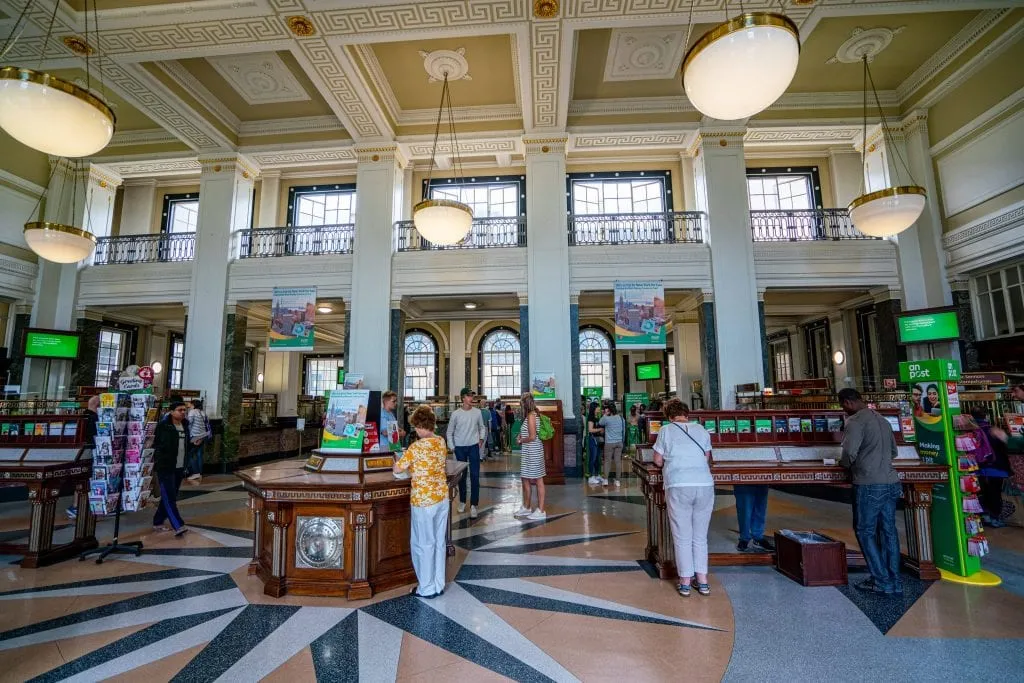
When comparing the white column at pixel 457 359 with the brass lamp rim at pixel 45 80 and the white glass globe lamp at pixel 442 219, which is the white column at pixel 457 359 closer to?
the white glass globe lamp at pixel 442 219

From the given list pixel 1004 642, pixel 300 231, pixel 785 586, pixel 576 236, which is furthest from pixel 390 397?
pixel 300 231

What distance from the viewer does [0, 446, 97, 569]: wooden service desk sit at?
4.11 meters

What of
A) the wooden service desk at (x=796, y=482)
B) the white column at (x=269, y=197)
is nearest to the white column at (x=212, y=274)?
the white column at (x=269, y=197)

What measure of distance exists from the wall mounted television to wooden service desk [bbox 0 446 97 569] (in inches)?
268

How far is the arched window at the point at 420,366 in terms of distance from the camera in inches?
671

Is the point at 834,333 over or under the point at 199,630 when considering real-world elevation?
over

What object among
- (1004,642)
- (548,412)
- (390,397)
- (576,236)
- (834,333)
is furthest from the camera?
(834,333)

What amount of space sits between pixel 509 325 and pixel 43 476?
13589 millimetres

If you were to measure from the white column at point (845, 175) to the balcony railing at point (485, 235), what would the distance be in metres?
7.27

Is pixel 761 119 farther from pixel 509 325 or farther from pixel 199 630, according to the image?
pixel 199 630

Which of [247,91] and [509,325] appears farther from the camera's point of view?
[509,325]

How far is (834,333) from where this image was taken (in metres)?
12.2

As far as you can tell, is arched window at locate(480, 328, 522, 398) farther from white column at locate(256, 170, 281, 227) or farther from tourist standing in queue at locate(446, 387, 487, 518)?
tourist standing in queue at locate(446, 387, 487, 518)

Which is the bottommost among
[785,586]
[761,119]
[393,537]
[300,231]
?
[785,586]
